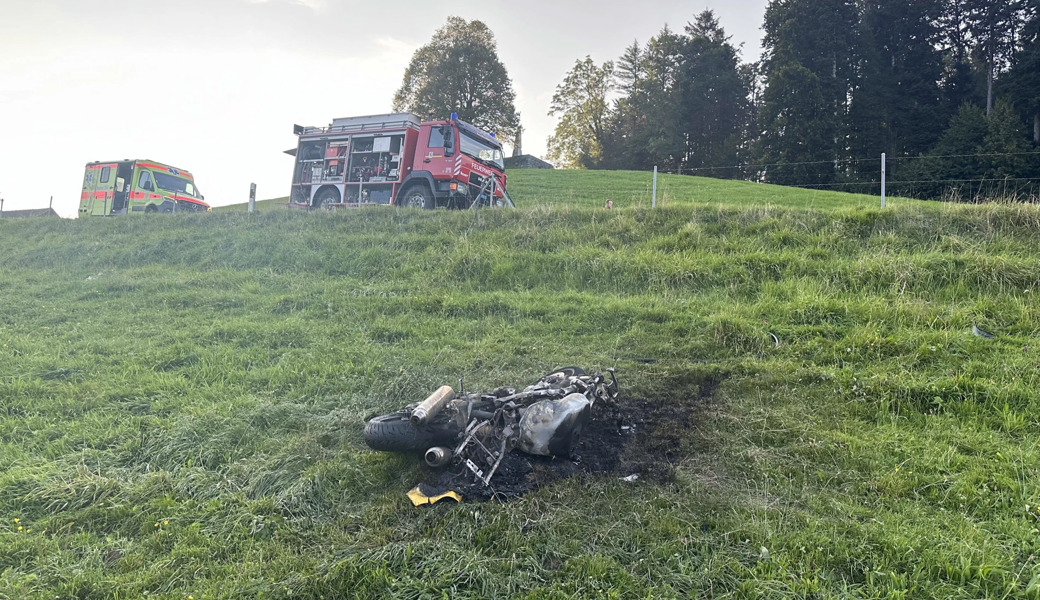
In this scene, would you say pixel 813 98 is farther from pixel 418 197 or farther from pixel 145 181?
pixel 145 181

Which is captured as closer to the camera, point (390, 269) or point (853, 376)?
point (853, 376)

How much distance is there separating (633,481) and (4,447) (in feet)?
16.0

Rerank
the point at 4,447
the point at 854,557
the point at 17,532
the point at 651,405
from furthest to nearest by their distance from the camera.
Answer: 1. the point at 651,405
2. the point at 4,447
3. the point at 17,532
4. the point at 854,557

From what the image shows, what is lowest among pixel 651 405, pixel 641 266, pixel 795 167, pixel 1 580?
pixel 1 580

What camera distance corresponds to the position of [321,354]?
257 inches

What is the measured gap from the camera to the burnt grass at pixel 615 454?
12.6 feet

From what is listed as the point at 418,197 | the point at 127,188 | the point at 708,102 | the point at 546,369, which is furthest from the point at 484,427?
the point at 708,102

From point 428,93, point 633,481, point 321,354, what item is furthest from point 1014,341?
point 428,93

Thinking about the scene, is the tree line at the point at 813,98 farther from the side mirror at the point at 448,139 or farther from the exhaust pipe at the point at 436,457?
the exhaust pipe at the point at 436,457

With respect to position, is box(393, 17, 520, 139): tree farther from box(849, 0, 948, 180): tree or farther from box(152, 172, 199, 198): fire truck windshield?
box(849, 0, 948, 180): tree

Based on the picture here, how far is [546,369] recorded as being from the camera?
229 inches

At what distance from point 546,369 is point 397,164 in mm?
10922

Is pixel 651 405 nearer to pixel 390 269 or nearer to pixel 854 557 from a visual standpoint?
pixel 854 557

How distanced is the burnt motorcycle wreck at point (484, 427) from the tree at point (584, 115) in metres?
44.5
